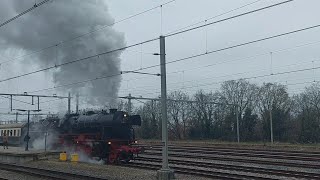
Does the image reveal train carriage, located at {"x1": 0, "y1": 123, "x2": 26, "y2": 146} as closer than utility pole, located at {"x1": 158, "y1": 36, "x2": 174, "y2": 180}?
No

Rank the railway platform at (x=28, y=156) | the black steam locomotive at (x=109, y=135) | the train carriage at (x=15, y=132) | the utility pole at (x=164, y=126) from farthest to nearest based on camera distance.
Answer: the train carriage at (x=15, y=132) → the railway platform at (x=28, y=156) → the black steam locomotive at (x=109, y=135) → the utility pole at (x=164, y=126)

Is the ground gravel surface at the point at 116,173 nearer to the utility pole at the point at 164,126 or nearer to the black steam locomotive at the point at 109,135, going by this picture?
the utility pole at the point at 164,126

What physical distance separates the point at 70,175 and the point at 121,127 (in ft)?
23.0

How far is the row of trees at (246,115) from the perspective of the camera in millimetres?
54375

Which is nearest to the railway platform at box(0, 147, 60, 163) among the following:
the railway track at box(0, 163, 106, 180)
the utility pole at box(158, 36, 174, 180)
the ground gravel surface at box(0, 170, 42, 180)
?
the railway track at box(0, 163, 106, 180)

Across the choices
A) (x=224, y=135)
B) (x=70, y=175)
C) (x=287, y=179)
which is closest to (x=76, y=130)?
(x=70, y=175)

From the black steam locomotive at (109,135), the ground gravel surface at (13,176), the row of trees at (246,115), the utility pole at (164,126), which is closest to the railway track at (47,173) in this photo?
the ground gravel surface at (13,176)

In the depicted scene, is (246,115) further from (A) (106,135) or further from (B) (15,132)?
(A) (106,135)

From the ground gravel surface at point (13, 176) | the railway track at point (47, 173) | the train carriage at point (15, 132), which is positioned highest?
the train carriage at point (15, 132)

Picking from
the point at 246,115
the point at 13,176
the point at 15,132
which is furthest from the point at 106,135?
the point at 246,115

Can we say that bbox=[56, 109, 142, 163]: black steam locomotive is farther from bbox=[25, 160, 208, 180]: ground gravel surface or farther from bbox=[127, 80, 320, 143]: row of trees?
bbox=[127, 80, 320, 143]: row of trees

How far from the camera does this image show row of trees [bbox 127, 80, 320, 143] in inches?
2141

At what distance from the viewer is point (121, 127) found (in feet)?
77.2

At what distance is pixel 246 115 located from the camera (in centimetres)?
5912
